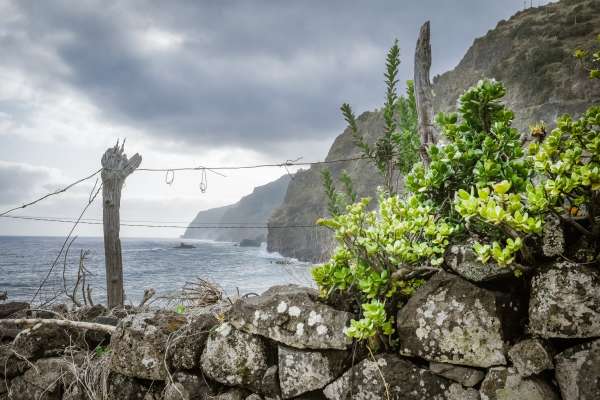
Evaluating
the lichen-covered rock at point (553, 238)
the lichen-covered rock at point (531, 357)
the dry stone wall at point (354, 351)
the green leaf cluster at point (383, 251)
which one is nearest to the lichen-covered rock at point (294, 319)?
the dry stone wall at point (354, 351)

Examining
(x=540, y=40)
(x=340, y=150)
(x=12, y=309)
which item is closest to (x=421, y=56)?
(x=12, y=309)

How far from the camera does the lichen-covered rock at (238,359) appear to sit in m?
2.16

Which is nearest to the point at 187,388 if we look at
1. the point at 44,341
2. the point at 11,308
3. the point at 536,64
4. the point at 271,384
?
the point at 271,384

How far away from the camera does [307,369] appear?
1.99 m

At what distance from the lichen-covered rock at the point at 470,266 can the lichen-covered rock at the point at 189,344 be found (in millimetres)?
1730

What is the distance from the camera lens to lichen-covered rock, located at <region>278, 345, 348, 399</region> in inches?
77.3

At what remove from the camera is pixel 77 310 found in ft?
11.7

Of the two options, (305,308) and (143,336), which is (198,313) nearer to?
(143,336)

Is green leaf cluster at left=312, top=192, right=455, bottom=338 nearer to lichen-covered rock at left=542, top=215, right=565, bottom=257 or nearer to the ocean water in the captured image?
lichen-covered rock at left=542, top=215, right=565, bottom=257

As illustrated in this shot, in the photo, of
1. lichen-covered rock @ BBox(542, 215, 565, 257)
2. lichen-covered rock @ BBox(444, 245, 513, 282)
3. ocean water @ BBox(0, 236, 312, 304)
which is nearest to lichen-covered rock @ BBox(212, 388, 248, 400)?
ocean water @ BBox(0, 236, 312, 304)

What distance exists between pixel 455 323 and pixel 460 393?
1.23 feet

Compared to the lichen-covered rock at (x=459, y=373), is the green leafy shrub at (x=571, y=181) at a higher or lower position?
higher

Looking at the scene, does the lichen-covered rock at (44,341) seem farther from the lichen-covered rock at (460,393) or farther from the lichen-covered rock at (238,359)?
the lichen-covered rock at (460,393)

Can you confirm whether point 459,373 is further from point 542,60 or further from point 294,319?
point 542,60
